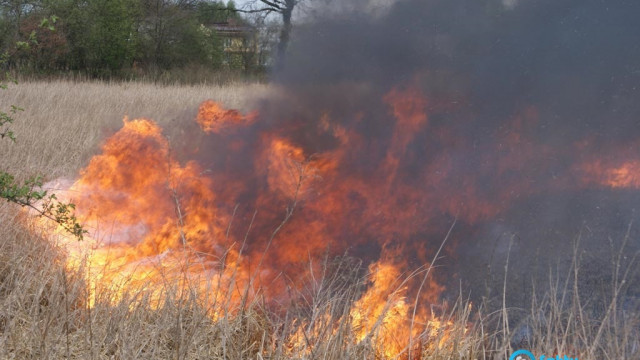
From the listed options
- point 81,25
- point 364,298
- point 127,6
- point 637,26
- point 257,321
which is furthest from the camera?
point 127,6

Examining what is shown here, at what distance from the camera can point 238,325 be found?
3.00 m

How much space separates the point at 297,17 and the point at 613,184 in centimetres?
391

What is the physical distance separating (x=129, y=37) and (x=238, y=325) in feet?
62.1

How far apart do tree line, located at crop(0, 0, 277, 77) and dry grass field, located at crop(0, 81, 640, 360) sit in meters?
12.8

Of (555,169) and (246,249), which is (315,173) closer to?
(246,249)

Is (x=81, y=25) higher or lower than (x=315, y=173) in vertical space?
higher

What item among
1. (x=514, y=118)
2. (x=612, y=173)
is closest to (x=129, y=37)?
(x=514, y=118)

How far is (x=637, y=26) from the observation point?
4.77 meters

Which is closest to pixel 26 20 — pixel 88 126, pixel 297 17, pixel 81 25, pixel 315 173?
pixel 81 25
